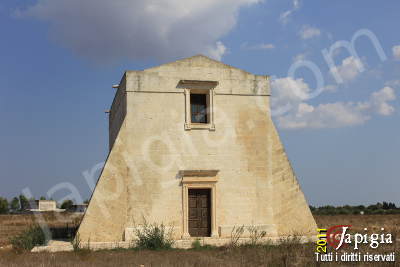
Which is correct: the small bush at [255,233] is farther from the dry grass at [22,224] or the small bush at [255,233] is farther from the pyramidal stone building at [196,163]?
the dry grass at [22,224]

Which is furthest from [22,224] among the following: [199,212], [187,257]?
[187,257]

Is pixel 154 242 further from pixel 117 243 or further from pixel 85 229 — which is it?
pixel 85 229

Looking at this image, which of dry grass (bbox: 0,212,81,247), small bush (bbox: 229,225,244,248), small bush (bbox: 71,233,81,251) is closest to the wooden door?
small bush (bbox: 229,225,244,248)

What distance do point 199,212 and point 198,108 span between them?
3.73 m

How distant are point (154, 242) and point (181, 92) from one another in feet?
17.3

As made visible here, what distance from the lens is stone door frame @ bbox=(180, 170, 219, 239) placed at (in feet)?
49.9

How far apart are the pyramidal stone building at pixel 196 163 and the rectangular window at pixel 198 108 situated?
36 millimetres

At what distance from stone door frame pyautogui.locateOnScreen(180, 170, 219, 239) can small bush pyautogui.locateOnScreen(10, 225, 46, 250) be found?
4734 mm

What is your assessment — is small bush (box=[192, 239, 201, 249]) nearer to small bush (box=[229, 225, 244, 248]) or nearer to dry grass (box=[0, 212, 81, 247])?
small bush (box=[229, 225, 244, 248])

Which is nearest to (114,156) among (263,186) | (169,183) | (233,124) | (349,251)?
(169,183)

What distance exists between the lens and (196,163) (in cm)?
1553

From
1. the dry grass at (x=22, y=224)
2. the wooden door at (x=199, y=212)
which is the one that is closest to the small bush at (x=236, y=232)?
the wooden door at (x=199, y=212)

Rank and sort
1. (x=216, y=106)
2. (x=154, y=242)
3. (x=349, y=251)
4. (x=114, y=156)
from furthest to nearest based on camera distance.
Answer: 1. (x=216, y=106)
2. (x=114, y=156)
3. (x=154, y=242)
4. (x=349, y=251)

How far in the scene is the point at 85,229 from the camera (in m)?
14.4
